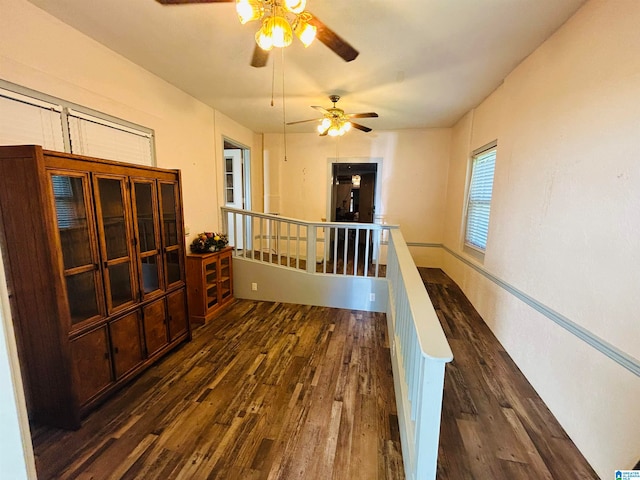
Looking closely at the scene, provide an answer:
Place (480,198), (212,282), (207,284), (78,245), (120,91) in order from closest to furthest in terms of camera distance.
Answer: (78,245) → (120,91) → (207,284) → (212,282) → (480,198)

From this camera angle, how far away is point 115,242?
6.73 ft

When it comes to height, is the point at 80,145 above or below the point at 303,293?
above

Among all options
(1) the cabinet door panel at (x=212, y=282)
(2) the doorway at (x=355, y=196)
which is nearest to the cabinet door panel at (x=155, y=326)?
(1) the cabinet door panel at (x=212, y=282)

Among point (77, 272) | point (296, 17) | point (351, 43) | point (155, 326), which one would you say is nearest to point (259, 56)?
point (296, 17)

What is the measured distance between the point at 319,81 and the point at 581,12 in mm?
2053

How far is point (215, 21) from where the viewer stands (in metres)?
1.95

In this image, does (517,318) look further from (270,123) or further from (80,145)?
→ (270,123)

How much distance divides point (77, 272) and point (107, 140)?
1256 millimetres

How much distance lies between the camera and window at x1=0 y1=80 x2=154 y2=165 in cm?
174

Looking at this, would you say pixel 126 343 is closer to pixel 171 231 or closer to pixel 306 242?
pixel 171 231

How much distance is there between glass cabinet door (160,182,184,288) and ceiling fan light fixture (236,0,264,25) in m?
1.63

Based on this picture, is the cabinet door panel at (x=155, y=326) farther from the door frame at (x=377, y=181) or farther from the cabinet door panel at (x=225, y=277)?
the door frame at (x=377, y=181)

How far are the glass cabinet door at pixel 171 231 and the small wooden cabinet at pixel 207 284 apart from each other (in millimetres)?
550

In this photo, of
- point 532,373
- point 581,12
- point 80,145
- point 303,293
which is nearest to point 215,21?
point 80,145
